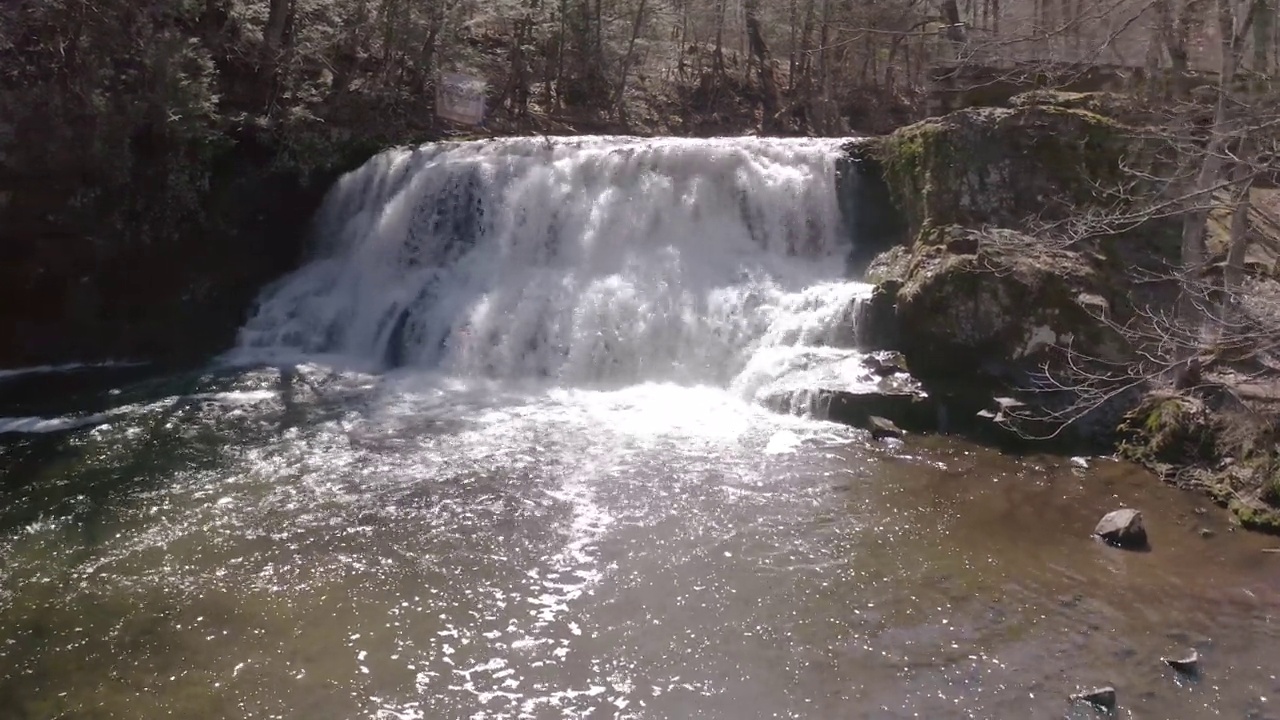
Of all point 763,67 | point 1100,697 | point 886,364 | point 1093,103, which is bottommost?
point 1100,697

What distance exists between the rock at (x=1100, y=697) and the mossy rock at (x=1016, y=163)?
6916mm

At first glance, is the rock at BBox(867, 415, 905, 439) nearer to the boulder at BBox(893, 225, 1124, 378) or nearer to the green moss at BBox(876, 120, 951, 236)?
the boulder at BBox(893, 225, 1124, 378)

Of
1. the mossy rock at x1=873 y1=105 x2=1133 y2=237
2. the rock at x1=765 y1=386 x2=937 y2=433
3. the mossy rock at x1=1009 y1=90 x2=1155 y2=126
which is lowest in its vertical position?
the rock at x1=765 y1=386 x2=937 y2=433

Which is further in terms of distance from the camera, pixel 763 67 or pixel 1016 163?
pixel 763 67

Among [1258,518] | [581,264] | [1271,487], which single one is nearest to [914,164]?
[581,264]

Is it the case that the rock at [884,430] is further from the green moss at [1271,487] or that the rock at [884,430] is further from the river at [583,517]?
the green moss at [1271,487]

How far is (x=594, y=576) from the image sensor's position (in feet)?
22.9

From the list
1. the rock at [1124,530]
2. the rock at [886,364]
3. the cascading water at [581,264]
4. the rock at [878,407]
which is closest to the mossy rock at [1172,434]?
the rock at [1124,530]

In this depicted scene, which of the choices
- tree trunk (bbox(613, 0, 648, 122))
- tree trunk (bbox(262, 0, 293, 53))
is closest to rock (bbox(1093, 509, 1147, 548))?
tree trunk (bbox(262, 0, 293, 53))

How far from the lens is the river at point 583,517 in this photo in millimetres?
5711

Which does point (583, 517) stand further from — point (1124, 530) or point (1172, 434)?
point (1172, 434)

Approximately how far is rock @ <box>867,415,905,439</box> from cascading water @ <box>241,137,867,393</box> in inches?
62.5

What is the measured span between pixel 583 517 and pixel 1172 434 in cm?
585

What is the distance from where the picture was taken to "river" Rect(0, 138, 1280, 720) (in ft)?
18.7
